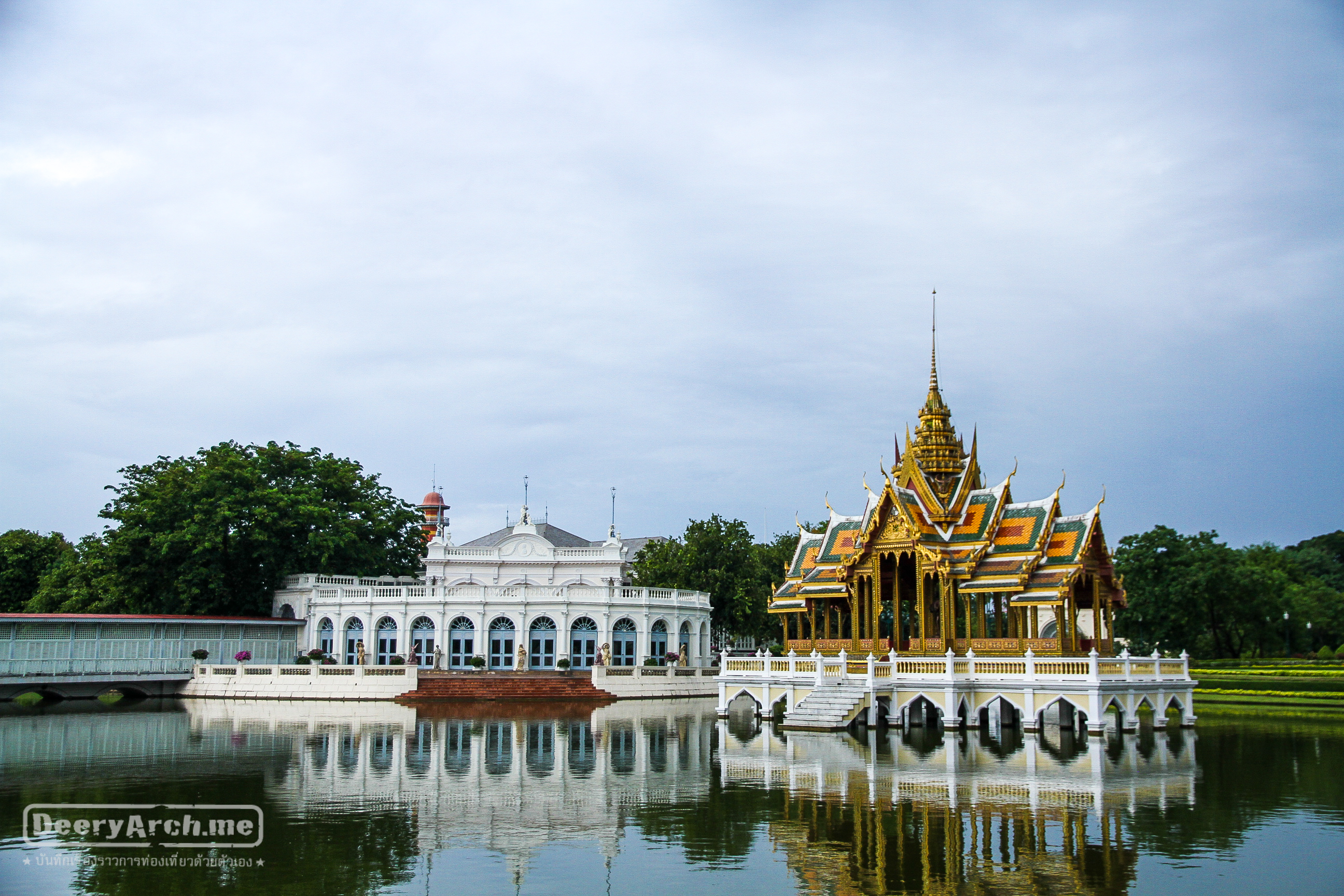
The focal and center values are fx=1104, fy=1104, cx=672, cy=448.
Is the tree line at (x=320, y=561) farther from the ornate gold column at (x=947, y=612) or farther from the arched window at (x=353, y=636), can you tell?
the ornate gold column at (x=947, y=612)

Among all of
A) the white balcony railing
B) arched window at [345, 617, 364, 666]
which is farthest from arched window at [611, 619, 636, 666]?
arched window at [345, 617, 364, 666]

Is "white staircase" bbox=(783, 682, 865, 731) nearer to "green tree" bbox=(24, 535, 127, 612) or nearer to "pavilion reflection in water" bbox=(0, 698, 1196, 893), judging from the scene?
"pavilion reflection in water" bbox=(0, 698, 1196, 893)

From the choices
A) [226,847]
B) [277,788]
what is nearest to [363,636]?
[277,788]

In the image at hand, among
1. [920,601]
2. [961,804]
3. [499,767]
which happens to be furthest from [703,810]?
[920,601]

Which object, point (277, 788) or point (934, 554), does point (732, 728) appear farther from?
point (277, 788)

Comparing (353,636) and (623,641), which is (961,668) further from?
(353,636)

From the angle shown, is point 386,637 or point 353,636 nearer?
point 386,637

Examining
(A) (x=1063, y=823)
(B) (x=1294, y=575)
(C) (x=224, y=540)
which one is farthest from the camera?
(B) (x=1294, y=575)

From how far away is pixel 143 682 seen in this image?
40.4m

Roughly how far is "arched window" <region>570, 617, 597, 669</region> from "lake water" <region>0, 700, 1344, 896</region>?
19.1 m

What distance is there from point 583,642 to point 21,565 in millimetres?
26586

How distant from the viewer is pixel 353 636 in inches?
1831

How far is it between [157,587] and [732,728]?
2917cm

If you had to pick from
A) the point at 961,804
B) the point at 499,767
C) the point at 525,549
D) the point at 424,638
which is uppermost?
the point at 525,549
